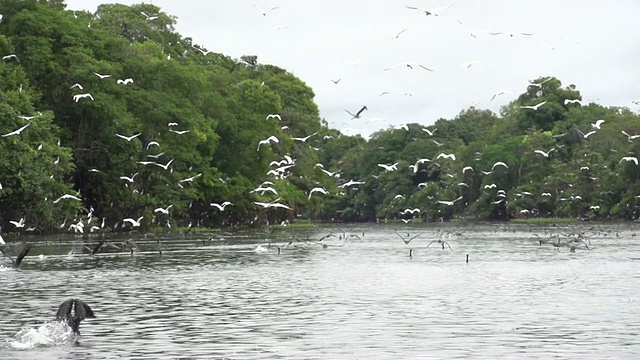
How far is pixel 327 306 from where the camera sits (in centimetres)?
2994

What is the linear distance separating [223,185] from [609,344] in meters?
73.9

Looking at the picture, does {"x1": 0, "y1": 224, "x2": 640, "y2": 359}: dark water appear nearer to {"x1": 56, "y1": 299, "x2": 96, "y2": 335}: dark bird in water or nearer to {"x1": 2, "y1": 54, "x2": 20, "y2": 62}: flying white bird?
{"x1": 56, "y1": 299, "x2": 96, "y2": 335}: dark bird in water

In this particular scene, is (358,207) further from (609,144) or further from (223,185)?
(223,185)

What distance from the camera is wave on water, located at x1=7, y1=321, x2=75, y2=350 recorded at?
74.3 ft

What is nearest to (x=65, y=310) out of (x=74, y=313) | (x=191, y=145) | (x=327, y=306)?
(x=74, y=313)

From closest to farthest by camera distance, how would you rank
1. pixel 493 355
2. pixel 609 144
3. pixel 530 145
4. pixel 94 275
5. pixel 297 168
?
pixel 493 355, pixel 94 275, pixel 297 168, pixel 609 144, pixel 530 145

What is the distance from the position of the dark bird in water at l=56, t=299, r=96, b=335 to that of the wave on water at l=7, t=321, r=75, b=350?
0.35 feet

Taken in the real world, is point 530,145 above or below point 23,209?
above

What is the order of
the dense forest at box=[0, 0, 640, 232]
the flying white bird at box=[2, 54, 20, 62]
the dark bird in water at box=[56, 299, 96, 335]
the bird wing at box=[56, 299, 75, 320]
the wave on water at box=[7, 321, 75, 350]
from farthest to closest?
1. the dense forest at box=[0, 0, 640, 232]
2. the flying white bird at box=[2, 54, 20, 62]
3. the wave on water at box=[7, 321, 75, 350]
4. the bird wing at box=[56, 299, 75, 320]
5. the dark bird in water at box=[56, 299, 96, 335]

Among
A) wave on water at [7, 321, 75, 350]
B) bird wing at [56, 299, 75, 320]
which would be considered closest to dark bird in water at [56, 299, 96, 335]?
bird wing at [56, 299, 75, 320]

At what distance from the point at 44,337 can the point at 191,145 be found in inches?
2557

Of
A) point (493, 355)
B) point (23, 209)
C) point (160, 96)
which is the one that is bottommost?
point (493, 355)

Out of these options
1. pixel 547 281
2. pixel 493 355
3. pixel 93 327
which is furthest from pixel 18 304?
pixel 547 281

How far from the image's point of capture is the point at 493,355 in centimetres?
2120
